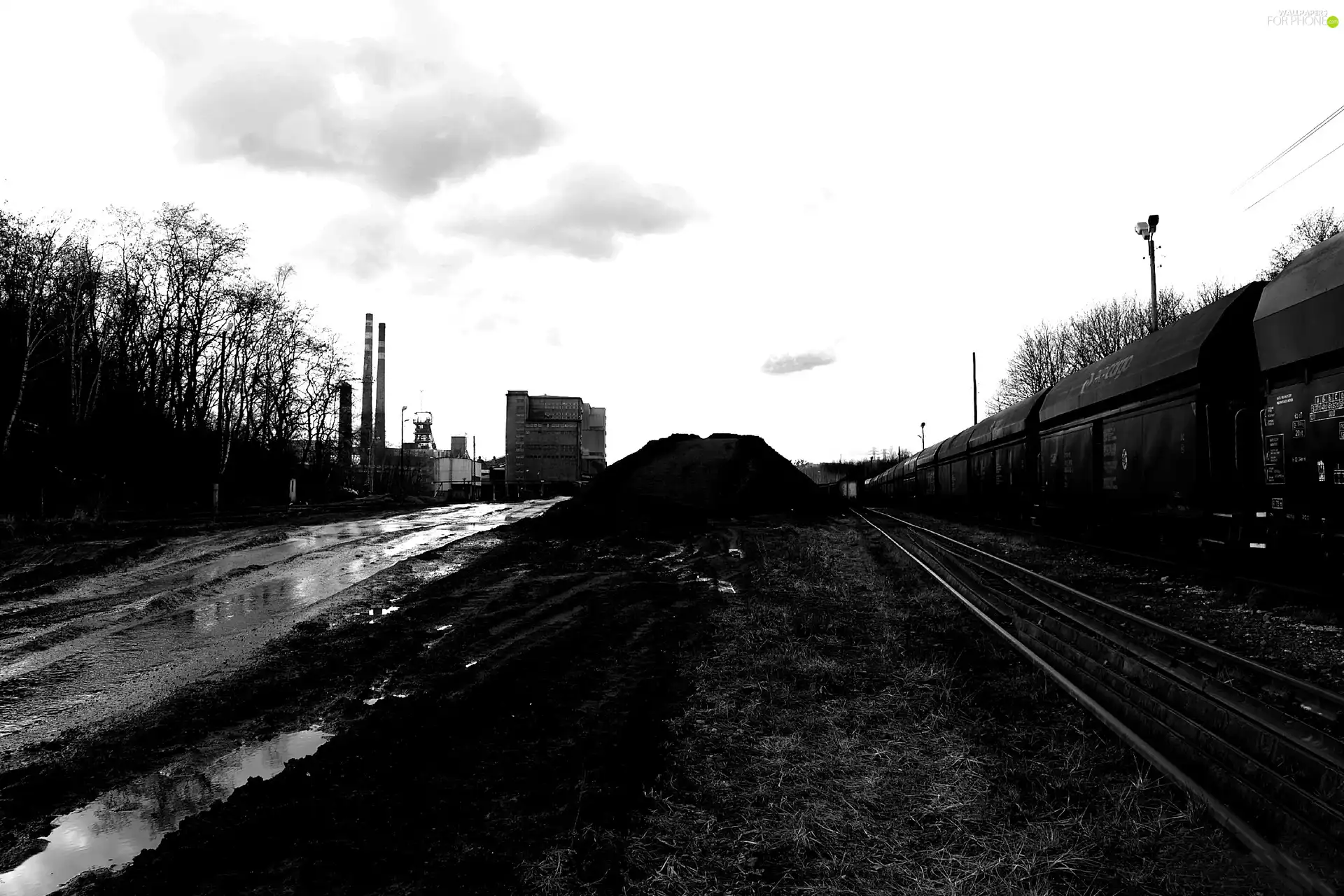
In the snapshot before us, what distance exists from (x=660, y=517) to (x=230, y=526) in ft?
43.2

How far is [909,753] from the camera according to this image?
395 centimetres

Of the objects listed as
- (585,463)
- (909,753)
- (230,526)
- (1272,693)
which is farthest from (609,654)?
(585,463)

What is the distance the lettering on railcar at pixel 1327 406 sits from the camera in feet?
22.2

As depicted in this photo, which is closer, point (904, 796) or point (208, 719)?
point (904, 796)

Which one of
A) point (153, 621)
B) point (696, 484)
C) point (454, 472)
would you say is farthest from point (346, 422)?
point (153, 621)

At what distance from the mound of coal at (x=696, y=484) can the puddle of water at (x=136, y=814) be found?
15779 mm

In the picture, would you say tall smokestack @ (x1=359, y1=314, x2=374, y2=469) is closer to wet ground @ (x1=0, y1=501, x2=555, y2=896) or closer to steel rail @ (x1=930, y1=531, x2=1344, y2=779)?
wet ground @ (x1=0, y1=501, x2=555, y2=896)

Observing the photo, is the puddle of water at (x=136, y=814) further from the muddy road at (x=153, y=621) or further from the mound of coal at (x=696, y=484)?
the mound of coal at (x=696, y=484)

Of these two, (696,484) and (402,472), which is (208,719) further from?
(402,472)

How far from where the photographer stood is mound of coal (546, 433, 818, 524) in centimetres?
2233

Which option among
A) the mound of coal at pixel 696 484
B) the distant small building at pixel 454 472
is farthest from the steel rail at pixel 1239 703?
the distant small building at pixel 454 472

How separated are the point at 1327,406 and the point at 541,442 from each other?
134 feet

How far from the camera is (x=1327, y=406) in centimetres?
696

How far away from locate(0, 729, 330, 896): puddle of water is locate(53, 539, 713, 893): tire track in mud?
0.72 ft
